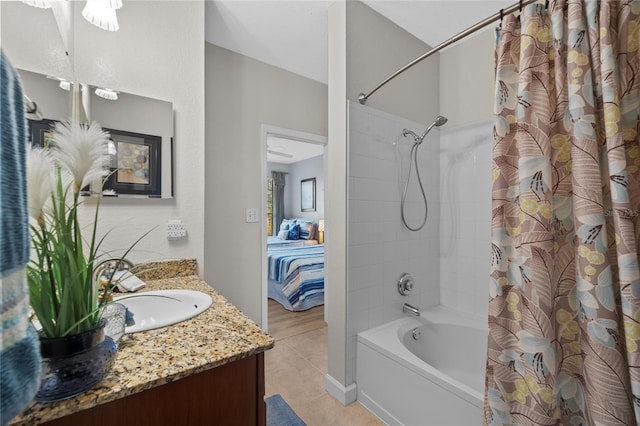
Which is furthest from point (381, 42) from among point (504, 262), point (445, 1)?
point (504, 262)

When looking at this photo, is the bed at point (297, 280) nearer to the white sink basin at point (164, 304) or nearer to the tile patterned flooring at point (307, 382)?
the tile patterned flooring at point (307, 382)

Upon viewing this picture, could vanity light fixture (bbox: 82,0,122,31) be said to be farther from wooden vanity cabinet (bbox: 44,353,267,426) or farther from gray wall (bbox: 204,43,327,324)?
wooden vanity cabinet (bbox: 44,353,267,426)

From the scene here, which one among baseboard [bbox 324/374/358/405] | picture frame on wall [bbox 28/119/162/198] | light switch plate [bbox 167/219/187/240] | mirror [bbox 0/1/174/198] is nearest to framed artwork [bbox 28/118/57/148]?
mirror [bbox 0/1/174/198]

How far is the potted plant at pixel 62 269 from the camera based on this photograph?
0.50 m

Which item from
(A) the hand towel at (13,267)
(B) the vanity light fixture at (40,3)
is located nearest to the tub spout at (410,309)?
(A) the hand towel at (13,267)

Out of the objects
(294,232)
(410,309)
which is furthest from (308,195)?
(410,309)

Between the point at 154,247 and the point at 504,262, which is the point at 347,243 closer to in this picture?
the point at 504,262

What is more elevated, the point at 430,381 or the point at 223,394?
the point at 223,394

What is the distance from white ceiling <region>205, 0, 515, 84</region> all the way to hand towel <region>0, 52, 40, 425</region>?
1.88 meters

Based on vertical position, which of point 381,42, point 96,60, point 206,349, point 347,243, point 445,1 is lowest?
point 206,349

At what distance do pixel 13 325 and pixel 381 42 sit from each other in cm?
219

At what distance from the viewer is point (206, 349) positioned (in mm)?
718

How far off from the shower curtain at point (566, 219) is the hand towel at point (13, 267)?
1139mm

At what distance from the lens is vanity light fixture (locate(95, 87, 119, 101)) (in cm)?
129
